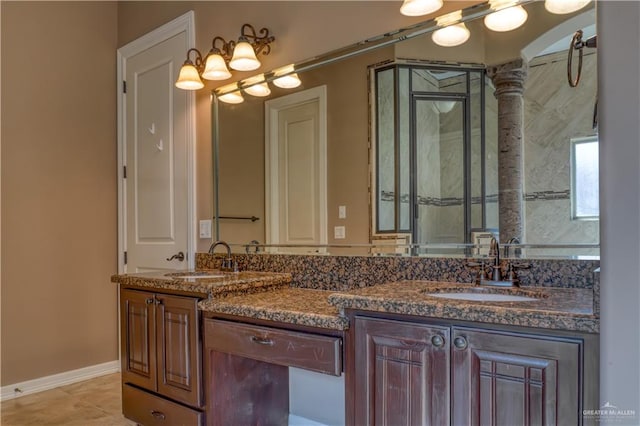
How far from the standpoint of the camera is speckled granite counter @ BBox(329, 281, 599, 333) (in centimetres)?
101

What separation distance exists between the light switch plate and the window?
1944 mm

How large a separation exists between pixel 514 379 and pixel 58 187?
10.1 feet

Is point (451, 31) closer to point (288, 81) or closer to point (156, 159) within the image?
point (288, 81)

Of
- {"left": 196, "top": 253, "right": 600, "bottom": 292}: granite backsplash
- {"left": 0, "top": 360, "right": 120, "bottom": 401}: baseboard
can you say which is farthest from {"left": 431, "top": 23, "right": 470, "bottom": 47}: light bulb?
{"left": 0, "top": 360, "right": 120, "bottom": 401}: baseboard

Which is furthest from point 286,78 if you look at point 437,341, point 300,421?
point 300,421

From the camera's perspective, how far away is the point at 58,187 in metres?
3.03

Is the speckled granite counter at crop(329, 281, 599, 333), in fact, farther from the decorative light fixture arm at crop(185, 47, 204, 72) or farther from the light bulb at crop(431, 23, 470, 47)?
the decorative light fixture arm at crop(185, 47, 204, 72)

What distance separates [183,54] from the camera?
2814 mm

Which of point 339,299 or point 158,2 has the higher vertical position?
point 158,2

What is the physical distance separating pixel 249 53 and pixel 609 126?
1.78m

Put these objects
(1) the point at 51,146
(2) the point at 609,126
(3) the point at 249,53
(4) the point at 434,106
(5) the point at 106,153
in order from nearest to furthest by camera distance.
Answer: (2) the point at 609,126 → (4) the point at 434,106 → (3) the point at 249,53 → (1) the point at 51,146 → (5) the point at 106,153

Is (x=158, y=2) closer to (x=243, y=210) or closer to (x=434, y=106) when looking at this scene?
(x=243, y=210)

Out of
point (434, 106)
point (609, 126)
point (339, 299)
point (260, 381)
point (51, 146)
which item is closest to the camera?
point (609, 126)

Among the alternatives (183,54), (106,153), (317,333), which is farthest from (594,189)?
(106,153)
